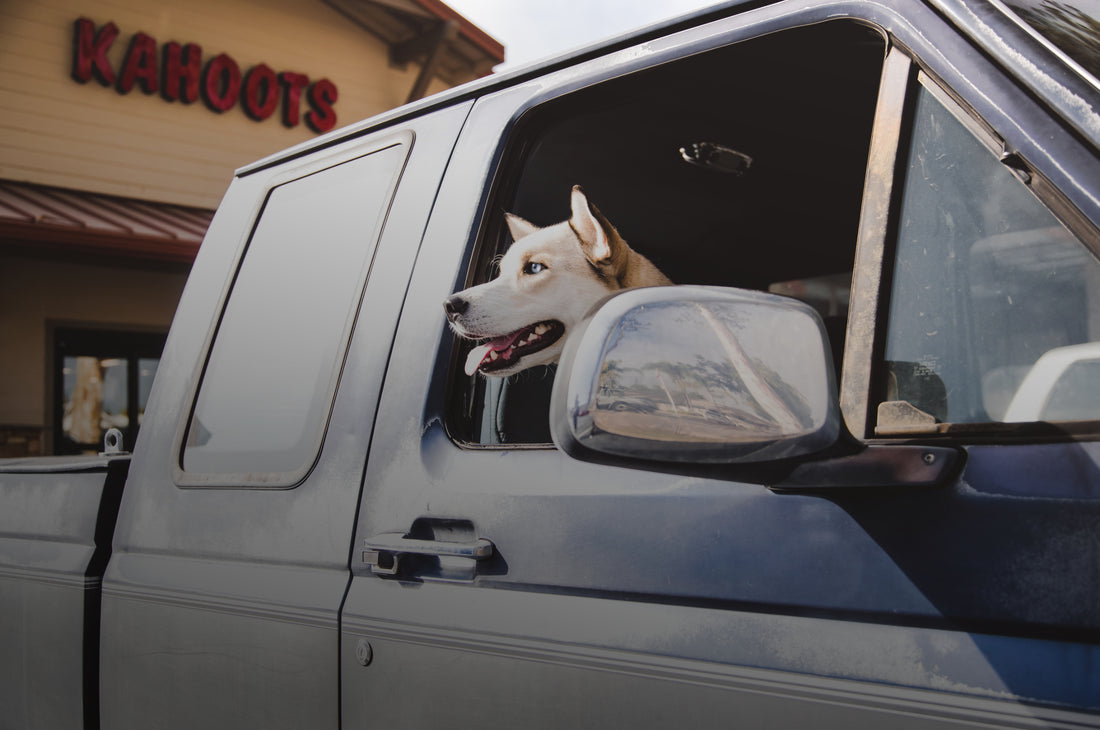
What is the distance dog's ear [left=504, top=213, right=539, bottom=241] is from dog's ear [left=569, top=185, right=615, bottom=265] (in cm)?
9

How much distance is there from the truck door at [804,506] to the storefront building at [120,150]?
338 inches

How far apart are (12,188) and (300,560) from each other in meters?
10.1

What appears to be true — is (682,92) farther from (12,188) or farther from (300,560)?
(12,188)

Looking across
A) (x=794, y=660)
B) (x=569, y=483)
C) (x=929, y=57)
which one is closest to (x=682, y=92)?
(x=929, y=57)

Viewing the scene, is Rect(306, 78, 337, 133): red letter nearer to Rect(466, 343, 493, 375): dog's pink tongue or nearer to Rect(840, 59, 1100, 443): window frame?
Rect(466, 343, 493, 375): dog's pink tongue

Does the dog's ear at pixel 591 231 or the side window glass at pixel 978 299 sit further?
the dog's ear at pixel 591 231

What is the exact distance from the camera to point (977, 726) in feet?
3.01

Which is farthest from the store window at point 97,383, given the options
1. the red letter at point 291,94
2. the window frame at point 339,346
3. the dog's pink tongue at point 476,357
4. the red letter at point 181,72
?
the dog's pink tongue at point 476,357

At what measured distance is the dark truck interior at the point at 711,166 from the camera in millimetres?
1639

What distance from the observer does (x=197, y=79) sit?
37.3ft

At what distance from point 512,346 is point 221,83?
447 inches

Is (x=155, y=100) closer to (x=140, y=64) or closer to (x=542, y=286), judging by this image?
(x=140, y=64)

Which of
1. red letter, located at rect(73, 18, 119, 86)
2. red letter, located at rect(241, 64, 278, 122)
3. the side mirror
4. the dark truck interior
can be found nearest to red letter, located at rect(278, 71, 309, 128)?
red letter, located at rect(241, 64, 278, 122)

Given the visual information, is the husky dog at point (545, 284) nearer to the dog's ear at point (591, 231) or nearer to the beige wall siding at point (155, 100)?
the dog's ear at point (591, 231)
